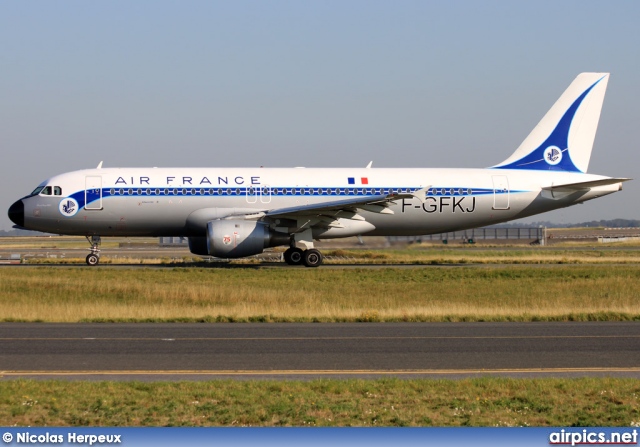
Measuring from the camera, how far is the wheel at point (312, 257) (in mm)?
36000

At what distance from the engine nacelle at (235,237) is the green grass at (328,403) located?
2203cm

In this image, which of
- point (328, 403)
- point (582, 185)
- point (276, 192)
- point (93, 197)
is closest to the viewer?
point (328, 403)

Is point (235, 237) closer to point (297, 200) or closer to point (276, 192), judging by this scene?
point (276, 192)

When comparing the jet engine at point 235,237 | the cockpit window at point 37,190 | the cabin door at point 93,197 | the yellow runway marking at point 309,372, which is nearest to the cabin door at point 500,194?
the jet engine at point 235,237

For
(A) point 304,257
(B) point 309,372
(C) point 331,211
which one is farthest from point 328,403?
(A) point 304,257

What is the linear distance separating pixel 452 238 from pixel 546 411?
7591cm

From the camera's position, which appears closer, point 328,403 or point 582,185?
point 328,403

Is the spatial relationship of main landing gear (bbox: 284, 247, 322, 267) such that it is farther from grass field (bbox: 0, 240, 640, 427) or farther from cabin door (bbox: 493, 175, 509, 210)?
cabin door (bbox: 493, 175, 509, 210)

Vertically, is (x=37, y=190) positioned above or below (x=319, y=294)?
above

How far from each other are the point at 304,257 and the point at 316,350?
70.3 feet

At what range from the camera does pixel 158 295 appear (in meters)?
25.0

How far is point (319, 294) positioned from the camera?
25.6 m

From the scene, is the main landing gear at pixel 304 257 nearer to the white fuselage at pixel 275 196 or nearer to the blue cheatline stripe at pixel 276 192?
the white fuselage at pixel 275 196

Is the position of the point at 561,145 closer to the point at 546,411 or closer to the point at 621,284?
the point at 621,284
